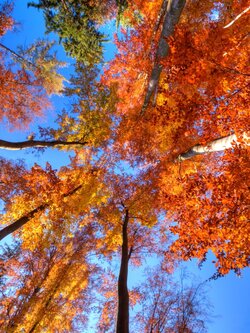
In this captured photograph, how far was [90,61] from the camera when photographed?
1136cm

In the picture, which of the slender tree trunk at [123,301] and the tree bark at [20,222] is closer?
the slender tree trunk at [123,301]

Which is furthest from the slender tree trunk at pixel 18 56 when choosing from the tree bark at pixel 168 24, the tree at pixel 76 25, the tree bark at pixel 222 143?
the tree bark at pixel 222 143

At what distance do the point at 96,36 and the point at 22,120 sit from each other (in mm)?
7816

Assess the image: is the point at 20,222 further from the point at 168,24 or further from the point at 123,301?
the point at 168,24

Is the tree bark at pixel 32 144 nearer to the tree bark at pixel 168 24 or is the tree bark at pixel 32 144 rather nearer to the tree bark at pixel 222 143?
the tree bark at pixel 168 24

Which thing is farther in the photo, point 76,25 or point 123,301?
point 76,25

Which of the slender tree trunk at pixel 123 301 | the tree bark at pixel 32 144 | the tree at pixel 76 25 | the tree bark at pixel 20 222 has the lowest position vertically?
the slender tree trunk at pixel 123 301

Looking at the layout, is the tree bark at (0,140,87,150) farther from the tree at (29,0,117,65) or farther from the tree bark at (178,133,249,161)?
the tree bark at (178,133,249,161)

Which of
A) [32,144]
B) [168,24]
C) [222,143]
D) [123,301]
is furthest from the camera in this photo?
[32,144]

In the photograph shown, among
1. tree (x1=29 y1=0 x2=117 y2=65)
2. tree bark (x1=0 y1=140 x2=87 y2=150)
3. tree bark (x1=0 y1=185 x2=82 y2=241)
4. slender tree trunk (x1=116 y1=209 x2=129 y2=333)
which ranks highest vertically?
tree (x1=29 y1=0 x2=117 y2=65)

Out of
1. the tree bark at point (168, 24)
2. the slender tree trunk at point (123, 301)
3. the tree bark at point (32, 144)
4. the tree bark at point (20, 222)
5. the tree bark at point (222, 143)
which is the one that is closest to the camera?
the slender tree trunk at point (123, 301)

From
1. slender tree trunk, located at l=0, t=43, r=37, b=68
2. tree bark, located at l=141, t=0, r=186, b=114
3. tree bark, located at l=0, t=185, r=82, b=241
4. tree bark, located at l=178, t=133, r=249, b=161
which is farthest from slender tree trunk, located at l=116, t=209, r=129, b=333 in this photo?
slender tree trunk, located at l=0, t=43, r=37, b=68

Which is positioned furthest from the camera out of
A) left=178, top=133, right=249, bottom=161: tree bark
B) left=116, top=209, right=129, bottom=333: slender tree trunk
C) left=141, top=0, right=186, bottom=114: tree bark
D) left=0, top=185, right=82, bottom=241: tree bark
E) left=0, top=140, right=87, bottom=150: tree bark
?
left=0, top=140, right=87, bottom=150: tree bark

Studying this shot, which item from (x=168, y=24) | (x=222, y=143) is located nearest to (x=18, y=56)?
(x=168, y=24)
